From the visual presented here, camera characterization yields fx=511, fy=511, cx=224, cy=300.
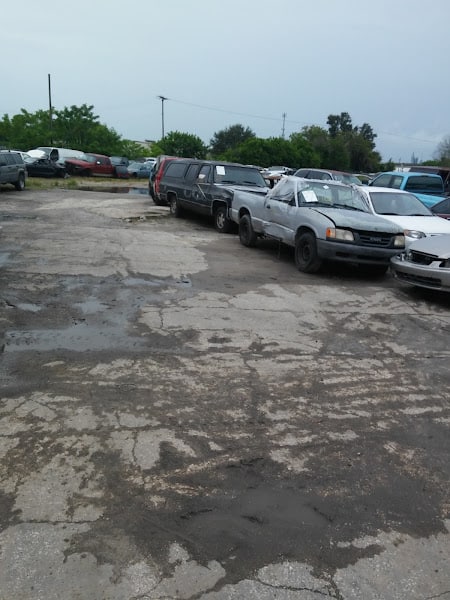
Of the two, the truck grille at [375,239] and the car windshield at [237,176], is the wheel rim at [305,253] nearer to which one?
the truck grille at [375,239]

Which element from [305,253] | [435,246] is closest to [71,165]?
[305,253]

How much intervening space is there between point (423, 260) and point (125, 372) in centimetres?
545

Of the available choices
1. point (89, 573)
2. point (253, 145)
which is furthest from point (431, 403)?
point (253, 145)

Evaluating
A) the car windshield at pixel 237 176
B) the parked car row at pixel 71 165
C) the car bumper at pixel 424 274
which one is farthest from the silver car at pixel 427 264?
the parked car row at pixel 71 165

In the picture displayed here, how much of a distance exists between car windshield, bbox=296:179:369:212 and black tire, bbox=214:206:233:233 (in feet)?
10.6

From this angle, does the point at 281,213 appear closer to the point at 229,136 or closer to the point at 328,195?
the point at 328,195

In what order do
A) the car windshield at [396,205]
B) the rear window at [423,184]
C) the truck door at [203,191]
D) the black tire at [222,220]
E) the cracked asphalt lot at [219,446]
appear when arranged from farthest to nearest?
the rear window at [423,184] < the truck door at [203,191] < the black tire at [222,220] < the car windshield at [396,205] < the cracked asphalt lot at [219,446]

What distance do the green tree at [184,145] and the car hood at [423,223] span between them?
45.4 metres

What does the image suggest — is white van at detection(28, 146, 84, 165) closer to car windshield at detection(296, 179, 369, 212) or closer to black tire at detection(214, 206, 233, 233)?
black tire at detection(214, 206, 233, 233)

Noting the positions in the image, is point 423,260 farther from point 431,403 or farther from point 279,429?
point 279,429

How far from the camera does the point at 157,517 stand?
113 inches

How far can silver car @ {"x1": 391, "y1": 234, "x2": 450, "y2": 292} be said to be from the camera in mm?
7708

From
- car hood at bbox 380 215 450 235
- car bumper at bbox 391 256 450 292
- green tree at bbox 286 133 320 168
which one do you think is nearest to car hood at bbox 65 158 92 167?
car hood at bbox 380 215 450 235

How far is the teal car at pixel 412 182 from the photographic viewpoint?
48.3 feet
